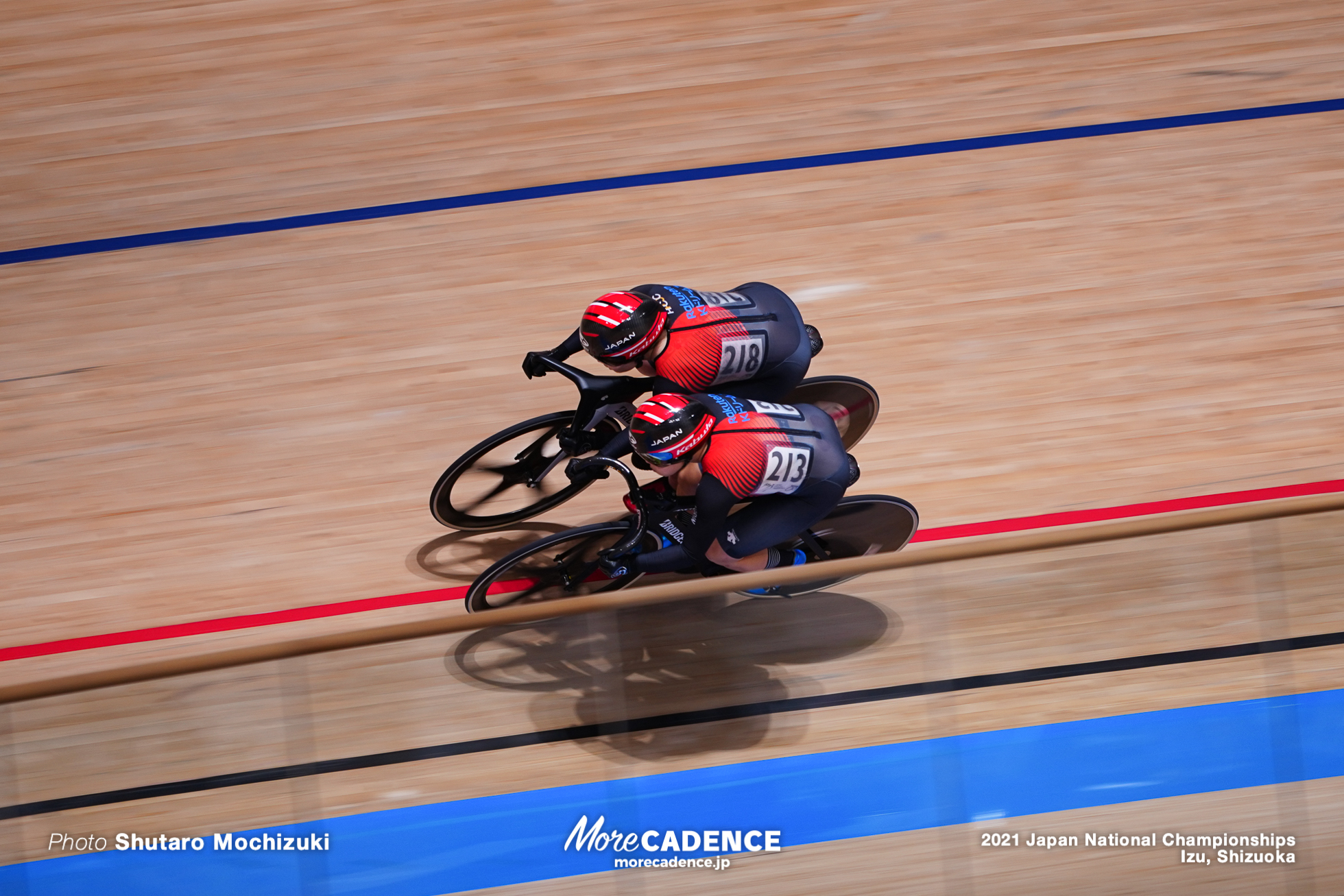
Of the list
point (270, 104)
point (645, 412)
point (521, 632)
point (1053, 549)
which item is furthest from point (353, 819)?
point (270, 104)

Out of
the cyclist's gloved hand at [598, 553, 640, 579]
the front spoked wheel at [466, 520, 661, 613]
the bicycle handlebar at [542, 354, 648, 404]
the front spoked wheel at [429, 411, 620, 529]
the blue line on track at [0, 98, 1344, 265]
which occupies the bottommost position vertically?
the cyclist's gloved hand at [598, 553, 640, 579]

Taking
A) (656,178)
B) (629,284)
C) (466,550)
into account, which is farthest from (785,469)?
(656,178)

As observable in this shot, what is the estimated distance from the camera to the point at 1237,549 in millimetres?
2451

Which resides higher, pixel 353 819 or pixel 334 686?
pixel 334 686

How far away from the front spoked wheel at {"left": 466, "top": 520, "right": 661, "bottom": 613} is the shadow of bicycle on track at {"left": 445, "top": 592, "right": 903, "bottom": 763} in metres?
0.81

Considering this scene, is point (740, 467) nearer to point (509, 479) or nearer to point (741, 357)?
point (741, 357)

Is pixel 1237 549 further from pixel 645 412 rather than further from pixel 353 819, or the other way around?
pixel 353 819

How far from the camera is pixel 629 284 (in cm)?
415

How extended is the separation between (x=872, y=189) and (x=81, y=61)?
355 cm

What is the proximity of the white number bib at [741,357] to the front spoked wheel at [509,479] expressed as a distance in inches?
15.8

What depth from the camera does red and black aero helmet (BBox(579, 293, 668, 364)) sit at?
3.05 metres

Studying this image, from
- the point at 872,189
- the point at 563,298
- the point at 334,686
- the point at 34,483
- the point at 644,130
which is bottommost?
the point at 334,686

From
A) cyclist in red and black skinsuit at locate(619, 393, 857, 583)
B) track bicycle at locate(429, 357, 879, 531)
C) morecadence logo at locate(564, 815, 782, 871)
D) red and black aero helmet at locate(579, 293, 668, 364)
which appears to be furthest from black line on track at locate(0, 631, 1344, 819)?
red and black aero helmet at locate(579, 293, 668, 364)

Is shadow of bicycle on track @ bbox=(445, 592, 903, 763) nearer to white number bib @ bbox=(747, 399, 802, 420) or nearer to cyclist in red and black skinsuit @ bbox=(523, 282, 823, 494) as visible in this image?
white number bib @ bbox=(747, 399, 802, 420)
